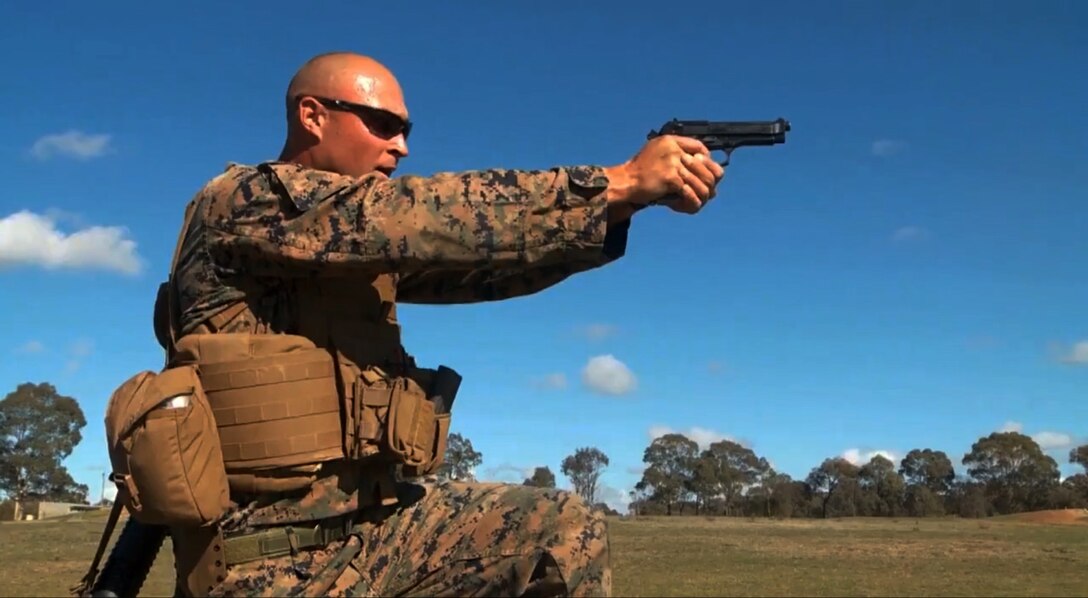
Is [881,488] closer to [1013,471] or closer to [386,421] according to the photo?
[1013,471]

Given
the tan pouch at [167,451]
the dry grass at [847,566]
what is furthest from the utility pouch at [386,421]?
the dry grass at [847,566]

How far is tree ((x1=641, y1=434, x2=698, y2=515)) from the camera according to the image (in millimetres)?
79625

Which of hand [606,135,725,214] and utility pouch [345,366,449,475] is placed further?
utility pouch [345,366,449,475]

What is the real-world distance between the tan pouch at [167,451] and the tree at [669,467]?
254 feet

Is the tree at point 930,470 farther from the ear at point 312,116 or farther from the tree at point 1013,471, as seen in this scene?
the ear at point 312,116

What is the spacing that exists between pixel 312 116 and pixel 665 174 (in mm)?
1269

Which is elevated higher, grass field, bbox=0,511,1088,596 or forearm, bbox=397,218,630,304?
forearm, bbox=397,218,630,304

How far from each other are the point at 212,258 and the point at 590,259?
4.04 ft

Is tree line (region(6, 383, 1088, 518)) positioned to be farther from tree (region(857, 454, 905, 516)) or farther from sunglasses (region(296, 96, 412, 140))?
sunglasses (region(296, 96, 412, 140))

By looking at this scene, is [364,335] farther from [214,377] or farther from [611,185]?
[611,185]

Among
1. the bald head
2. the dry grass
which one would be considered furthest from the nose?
the dry grass

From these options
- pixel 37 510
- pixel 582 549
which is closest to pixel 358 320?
pixel 582 549

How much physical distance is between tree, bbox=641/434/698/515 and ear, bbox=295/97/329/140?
7735 cm

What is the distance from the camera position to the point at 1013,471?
259 feet
